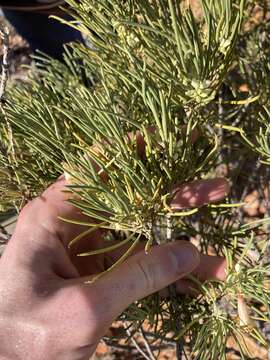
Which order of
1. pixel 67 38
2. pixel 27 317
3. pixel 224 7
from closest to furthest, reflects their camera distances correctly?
pixel 224 7 < pixel 27 317 < pixel 67 38

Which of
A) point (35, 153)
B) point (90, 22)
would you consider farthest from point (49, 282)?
point (90, 22)

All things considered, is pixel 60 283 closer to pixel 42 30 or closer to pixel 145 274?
pixel 145 274

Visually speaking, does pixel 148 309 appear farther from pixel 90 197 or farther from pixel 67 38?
pixel 67 38

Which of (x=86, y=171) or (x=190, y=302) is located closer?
(x=86, y=171)

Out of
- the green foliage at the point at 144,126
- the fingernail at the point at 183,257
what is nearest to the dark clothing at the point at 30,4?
the green foliage at the point at 144,126

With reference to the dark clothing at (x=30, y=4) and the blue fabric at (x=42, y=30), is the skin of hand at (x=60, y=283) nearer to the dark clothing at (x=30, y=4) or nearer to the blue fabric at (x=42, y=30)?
the dark clothing at (x=30, y=4)
